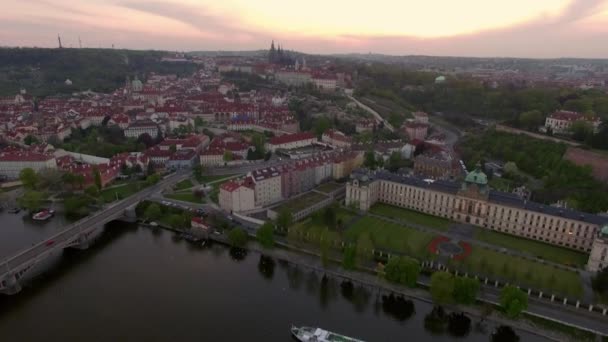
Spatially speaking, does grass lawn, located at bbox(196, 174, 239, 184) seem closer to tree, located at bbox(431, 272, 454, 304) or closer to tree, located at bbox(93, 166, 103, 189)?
tree, located at bbox(93, 166, 103, 189)

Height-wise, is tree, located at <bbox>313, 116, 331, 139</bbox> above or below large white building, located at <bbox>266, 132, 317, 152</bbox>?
above

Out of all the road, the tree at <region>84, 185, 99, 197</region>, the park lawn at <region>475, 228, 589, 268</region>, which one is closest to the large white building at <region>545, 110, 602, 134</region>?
the road

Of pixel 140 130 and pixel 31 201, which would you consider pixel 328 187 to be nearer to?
pixel 31 201

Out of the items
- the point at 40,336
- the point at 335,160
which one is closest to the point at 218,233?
the point at 40,336

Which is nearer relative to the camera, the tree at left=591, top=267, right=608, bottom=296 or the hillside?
the tree at left=591, top=267, right=608, bottom=296

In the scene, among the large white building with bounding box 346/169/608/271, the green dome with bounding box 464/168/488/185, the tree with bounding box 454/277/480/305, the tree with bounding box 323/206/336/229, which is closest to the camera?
the tree with bounding box 454/277/480/305

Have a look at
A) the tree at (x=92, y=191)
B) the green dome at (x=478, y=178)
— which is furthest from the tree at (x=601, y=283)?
the tree at (x=92, y=191)

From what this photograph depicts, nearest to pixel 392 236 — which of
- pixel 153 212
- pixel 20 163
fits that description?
pixel 153 212

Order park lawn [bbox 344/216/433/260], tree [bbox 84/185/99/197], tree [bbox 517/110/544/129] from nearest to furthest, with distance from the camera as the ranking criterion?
park lawn [bbox 344/216/433/260] → tree [bbox 84/185/99/197] → tree [bbox 517/110/544/129]
